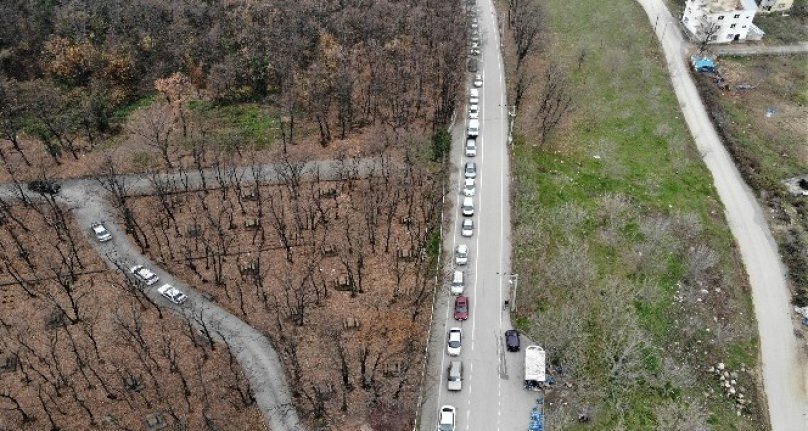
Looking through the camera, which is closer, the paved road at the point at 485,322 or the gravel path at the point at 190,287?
the paved road at the point at 485,322

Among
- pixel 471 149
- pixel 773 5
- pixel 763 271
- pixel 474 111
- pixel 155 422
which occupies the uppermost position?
pixel 773 5

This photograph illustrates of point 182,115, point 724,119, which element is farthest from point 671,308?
point 182,115

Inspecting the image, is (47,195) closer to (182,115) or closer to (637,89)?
(182,115)

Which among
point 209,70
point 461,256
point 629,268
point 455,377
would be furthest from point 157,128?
point 629,268

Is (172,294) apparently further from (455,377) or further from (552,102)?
(552,102)

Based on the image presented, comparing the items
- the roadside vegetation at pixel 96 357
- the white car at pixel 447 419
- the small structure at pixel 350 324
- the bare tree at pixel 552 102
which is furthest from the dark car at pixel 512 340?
the bare tree at pixel 552 102

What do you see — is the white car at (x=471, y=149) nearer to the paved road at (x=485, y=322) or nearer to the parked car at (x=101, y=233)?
the paved road at (x=485, y=322)
